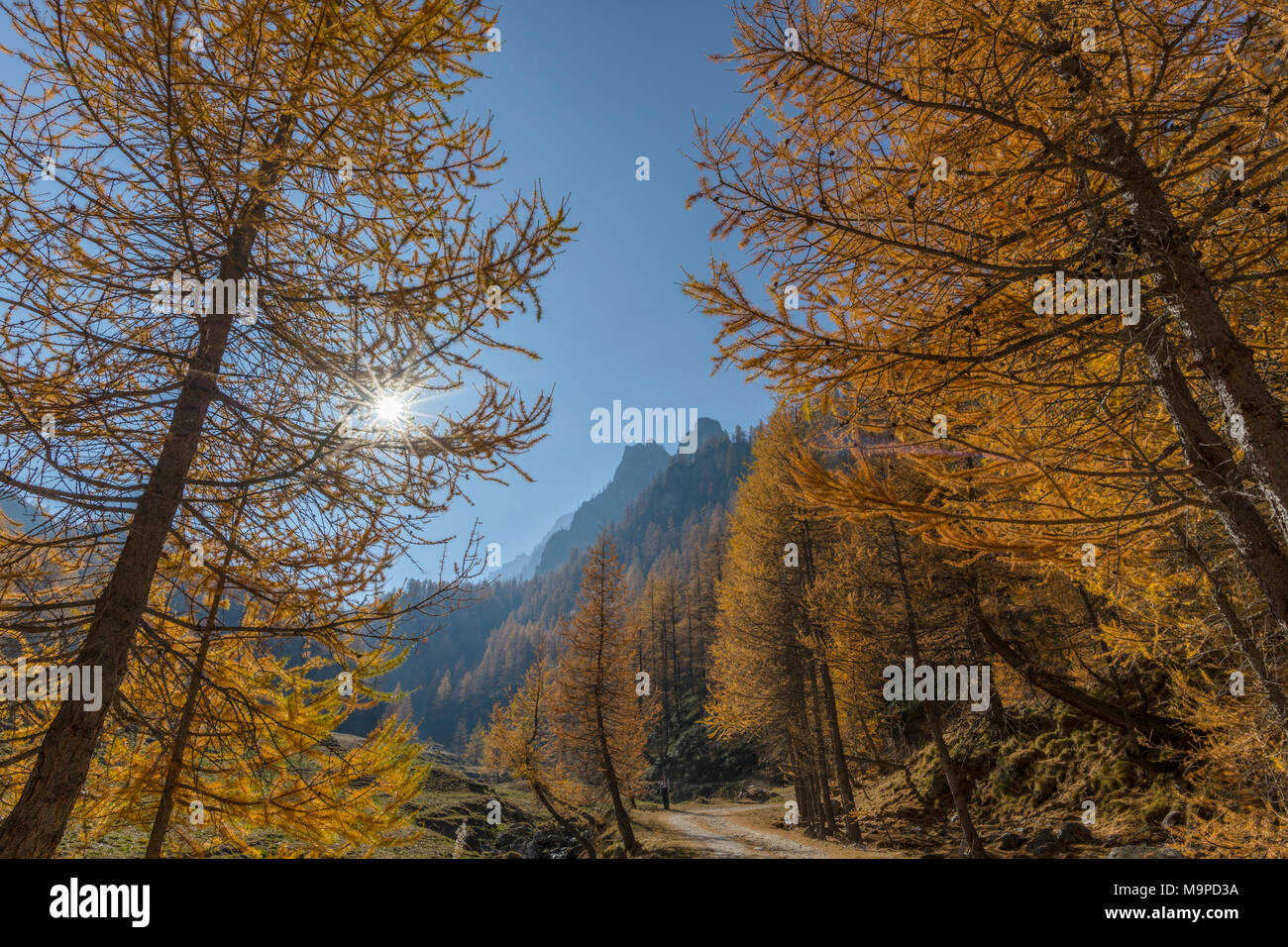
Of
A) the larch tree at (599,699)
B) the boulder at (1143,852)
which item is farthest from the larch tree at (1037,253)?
the larch tree at (599,699)

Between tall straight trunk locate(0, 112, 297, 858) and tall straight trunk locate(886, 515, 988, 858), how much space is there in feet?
38.0

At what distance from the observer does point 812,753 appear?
16.5 metres

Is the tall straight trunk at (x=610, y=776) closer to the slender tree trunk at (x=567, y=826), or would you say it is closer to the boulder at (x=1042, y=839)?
the slender tree trunk at (x=567, y=826)

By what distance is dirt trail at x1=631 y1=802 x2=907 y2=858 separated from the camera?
11305mm

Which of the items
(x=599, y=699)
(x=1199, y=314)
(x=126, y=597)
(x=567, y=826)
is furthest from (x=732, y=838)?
(x=1199, y=314)

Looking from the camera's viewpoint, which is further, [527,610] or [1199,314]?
[527,610]

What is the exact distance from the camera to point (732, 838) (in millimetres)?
14664

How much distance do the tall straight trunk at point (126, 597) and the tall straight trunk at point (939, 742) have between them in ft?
38.0

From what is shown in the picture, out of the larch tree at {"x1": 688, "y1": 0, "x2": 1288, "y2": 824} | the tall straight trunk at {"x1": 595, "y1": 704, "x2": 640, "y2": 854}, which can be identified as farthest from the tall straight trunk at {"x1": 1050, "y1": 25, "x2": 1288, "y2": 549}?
the tall straight trunk at {"x1": 595, "y1": 704, "x2": 640, "y2": 854}

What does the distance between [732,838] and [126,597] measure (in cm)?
1635

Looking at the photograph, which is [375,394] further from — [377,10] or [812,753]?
[812,753]

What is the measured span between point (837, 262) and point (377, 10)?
3318 millimetres

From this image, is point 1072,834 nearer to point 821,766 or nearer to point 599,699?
point 821,766
